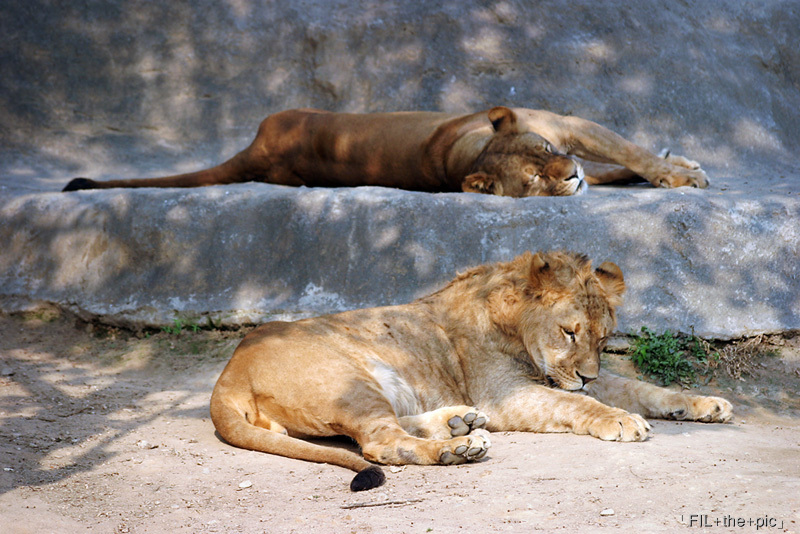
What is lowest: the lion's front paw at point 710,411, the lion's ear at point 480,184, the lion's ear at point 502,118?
the lion's front paw at point 710,411

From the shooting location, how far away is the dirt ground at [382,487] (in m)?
3.01

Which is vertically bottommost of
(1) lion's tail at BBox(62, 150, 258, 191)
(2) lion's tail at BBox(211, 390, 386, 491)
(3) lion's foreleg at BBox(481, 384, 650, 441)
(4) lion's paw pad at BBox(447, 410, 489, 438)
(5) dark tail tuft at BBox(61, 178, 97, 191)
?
(3) lion's foreleg at BBox(481, 384, 650, 441)

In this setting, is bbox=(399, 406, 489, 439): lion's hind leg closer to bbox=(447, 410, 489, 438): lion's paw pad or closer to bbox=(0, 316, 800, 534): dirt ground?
bbox=(447, 410, 489, 438): lion's paw pad

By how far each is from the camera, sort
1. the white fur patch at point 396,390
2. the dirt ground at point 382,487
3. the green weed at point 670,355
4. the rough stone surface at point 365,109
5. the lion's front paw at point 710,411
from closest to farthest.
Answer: the dirt ground at point 382,487
the white fur patch at point 396,390
the lion's front paw at point 710,411
the green weed at point 670,355
the rough stone surface at point 365,109

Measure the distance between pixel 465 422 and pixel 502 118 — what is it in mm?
3335

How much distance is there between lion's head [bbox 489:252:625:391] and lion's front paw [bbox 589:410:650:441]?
315 millimetres

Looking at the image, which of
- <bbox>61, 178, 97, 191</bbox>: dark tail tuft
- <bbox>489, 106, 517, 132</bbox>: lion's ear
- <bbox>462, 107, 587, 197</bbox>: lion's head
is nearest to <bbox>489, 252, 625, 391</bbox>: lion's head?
<bbox>462, 107, 587, 197</bbox>: lion's head

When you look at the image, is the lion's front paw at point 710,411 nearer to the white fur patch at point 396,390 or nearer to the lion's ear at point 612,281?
the lion's ear at point 612,281

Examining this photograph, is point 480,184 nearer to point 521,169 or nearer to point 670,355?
point 521,169

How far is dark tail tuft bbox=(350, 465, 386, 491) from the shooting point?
11.2ft

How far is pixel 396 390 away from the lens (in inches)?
174

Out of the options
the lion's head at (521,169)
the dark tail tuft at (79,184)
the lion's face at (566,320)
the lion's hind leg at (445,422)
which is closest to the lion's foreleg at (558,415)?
the lion's face at (566,320)

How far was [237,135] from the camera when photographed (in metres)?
9.34

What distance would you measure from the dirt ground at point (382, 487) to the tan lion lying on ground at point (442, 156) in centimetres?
201
